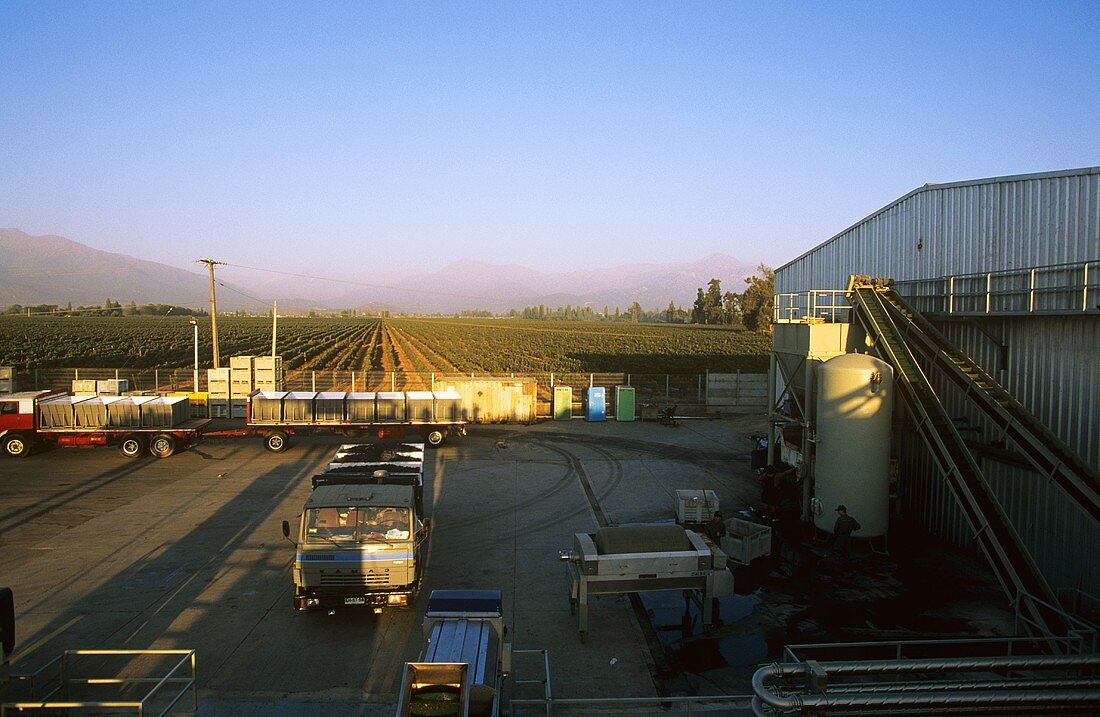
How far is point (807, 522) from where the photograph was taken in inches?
753

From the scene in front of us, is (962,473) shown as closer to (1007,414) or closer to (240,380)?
(1007,414)

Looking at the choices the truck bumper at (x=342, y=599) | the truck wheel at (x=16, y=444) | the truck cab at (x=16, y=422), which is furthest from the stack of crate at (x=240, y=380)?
the truck bumper at (x=342, y=599)

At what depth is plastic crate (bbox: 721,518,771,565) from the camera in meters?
15.8

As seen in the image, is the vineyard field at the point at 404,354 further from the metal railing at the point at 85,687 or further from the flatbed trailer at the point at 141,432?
the metal railing at the point at 85,687

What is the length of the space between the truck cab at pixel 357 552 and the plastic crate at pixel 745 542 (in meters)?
6.77

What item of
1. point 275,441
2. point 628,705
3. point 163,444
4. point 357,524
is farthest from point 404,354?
point 628,705

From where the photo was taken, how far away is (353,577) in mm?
12578

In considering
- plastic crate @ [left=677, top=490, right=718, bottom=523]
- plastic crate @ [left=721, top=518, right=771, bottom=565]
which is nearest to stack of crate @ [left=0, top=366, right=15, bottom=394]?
plastic crate @ [left=677, top=490, right=718, bottom=523]

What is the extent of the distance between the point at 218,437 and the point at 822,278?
23556mm

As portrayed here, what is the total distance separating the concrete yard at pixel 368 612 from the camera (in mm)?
11125

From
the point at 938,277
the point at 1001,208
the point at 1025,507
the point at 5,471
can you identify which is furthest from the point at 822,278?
the point at 5,471

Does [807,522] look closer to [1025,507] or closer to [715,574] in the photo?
[1025,507]

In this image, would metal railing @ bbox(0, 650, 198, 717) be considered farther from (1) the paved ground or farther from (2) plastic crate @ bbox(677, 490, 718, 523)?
(2) plastic crate @ bbox(677, 490, 718, 523)

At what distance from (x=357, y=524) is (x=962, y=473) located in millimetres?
11995
